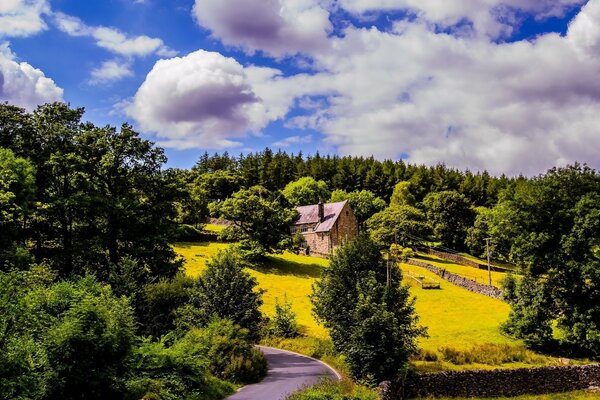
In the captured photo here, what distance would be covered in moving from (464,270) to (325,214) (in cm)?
2685

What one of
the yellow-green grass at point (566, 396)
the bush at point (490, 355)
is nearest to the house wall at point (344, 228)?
the bush at point (490, 355)

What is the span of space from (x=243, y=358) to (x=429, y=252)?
75.6m

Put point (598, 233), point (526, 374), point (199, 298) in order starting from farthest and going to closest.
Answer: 1. point (598, 233)
2. point (199, 298)
3. point (526, 374)

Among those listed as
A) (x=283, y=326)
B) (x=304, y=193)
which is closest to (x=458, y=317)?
(x=283, y=326)

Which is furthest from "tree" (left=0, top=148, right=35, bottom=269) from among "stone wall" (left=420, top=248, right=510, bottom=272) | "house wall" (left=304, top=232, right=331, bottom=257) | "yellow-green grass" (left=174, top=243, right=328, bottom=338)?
"stone wall" (left=420, top=248, right=510, bottom=272)

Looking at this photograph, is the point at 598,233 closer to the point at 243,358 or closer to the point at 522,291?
the point at 522,291

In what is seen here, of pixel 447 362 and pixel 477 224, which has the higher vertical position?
→ pixel 477 224

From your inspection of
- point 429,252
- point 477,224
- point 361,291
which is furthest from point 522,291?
point 477,224

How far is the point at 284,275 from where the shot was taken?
68000 mm

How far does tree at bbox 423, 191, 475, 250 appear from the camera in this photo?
112 m

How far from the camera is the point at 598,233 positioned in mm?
40219

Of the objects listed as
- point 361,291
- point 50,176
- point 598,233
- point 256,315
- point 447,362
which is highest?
point 50,176

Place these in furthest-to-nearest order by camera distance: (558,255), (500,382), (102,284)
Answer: (558,255)
(102,284)
(500,382)

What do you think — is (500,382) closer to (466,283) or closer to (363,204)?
(466,283)
